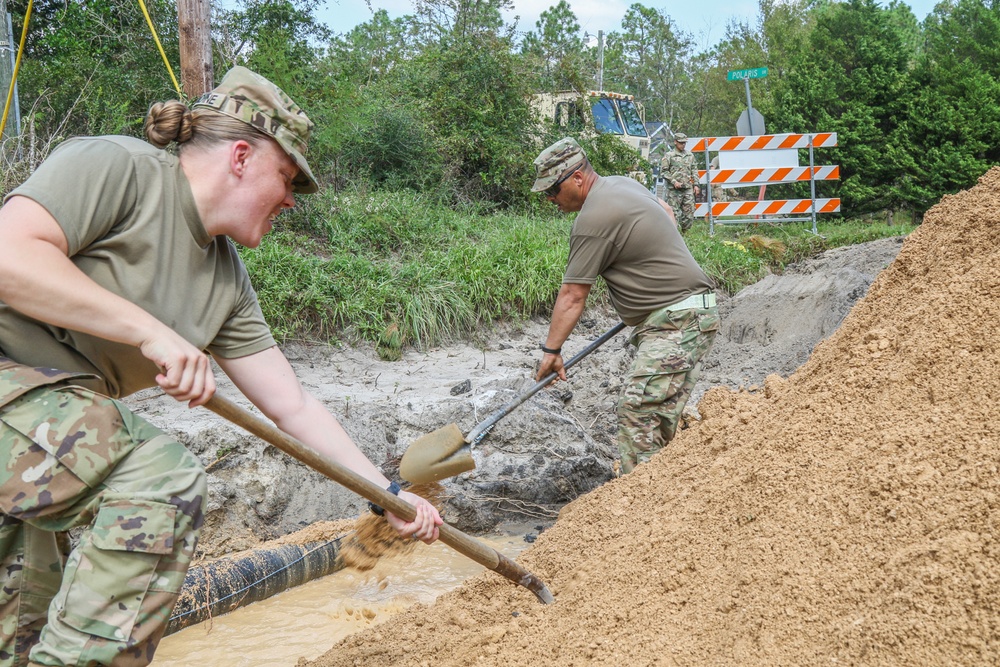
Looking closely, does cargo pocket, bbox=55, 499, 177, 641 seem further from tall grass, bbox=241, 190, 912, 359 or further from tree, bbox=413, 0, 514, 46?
tree, bbox=413, 0, 514, 46

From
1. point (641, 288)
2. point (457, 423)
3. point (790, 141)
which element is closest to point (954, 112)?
point (790, 141)

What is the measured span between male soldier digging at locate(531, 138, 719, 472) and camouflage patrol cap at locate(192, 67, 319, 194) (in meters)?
2.43

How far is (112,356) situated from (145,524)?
51 cm

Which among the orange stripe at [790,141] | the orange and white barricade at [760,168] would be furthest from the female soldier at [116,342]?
the orange stripe at [790,141]

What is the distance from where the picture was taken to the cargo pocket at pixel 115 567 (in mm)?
1664

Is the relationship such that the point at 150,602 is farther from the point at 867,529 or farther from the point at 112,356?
the point at 867,529

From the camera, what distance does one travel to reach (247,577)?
366cm

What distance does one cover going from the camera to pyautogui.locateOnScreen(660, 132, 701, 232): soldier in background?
37.9ft

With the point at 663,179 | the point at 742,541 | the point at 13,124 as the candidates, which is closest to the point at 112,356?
the point at 742,541

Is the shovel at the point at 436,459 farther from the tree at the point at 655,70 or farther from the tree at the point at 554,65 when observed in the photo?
the tree at the point at 655,70

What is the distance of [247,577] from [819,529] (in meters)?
2.57

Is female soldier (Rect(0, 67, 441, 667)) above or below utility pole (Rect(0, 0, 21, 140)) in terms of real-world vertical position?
below

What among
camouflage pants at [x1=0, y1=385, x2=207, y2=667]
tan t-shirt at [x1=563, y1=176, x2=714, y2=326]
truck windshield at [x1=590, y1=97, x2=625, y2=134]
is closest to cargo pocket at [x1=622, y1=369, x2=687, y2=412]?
tan t-shirt at [x1=563, y1=176, x2=714, y2=326]

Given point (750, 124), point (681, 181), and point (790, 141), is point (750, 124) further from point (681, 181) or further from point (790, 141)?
point (681, 181)
